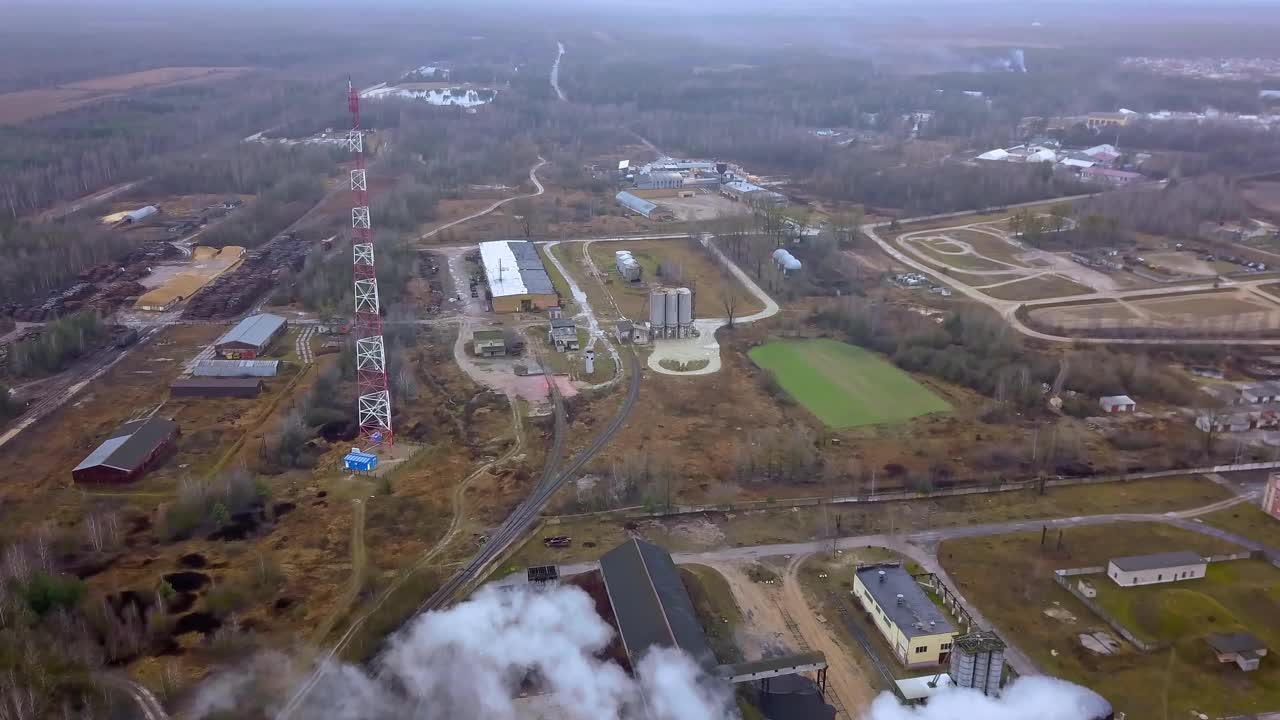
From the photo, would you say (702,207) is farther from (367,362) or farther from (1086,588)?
(1086,588)

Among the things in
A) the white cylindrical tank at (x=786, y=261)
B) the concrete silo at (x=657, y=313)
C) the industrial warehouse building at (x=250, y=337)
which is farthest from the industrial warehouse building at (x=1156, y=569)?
the industrial warehouse building at (x=250, y=337)

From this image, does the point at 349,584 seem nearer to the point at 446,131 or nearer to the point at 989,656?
the point at 989,656

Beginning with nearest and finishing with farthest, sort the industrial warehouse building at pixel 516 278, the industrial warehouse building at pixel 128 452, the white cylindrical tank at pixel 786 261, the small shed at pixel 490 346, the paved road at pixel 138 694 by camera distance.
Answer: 1. the paved road at pixel 138 694
2. the industrial warehouse building at pixel 128 452
3. the small shed at pixel 490 346
4. the industrial warehouse building at pixel 516 278
5. the white cylindrical tank at pixel 786 261

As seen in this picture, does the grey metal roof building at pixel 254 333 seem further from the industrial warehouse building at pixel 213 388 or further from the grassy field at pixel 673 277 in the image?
the grassy field at pixel 673 277

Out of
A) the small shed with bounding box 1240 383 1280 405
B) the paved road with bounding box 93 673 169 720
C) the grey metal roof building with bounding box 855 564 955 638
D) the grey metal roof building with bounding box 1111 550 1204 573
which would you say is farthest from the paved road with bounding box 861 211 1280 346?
the paved road with bounding box 93 673 169 720

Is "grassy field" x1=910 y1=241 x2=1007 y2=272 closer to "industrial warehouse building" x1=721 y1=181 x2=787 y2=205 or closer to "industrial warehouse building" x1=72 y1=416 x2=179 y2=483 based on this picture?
"industrial warehouse building" x1=721 y1=181 x2=787 y2=205

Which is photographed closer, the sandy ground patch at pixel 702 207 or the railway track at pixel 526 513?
the railway track at pixel 526 513
